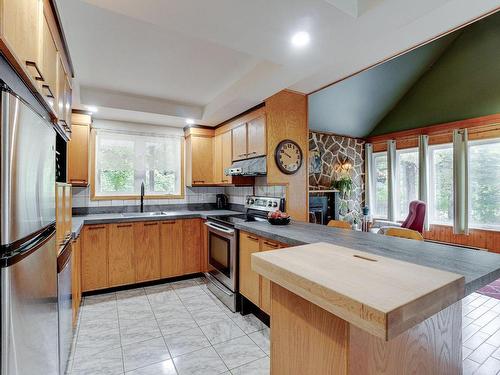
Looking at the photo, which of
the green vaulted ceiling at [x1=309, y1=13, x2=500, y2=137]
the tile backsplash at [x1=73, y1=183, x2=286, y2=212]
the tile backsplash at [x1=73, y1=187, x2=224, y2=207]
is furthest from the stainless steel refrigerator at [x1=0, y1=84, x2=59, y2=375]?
the green vaulted ceiling at [x1=309, y1=13, x2=500, y2=137]

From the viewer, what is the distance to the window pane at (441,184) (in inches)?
205

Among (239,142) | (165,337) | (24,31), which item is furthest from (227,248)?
(24,31)

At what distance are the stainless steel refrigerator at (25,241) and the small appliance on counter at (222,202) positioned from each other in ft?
10.4

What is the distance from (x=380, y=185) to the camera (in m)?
6.54

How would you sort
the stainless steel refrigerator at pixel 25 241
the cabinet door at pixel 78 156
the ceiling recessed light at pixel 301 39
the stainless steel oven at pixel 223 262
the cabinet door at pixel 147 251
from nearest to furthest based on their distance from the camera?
1. the stainless steel refrigerator at pixel 25 241
2. the ceiling recessed light at pixel 301 39
3. the stainless steel oven at pixel 223 262
4. the cabinet door at pixel 78 156
5. the cabinet door at pixel 147 251

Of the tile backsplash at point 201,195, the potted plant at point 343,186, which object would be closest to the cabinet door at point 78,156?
the tile backsplash at point 201,195

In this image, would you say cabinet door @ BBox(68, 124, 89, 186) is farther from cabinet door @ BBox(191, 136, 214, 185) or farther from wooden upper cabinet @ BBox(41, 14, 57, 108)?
wooden upper cabinet @ BBox(41, 14, 57, 108)

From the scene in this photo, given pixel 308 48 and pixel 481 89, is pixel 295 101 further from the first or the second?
pixel 481 89

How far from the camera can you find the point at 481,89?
457 centimetres

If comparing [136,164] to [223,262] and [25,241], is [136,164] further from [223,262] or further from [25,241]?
[25,241]

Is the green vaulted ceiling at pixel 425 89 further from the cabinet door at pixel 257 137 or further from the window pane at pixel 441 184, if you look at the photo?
the cabinet door at pixel 257 137

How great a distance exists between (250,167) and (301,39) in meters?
1.55

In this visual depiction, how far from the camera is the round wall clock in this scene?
3074mm

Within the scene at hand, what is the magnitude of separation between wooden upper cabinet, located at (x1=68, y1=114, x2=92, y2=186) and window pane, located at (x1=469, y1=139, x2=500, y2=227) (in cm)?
645
